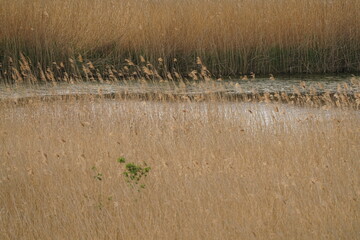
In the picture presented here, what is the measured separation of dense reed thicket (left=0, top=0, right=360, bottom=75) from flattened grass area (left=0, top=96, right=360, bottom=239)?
4380mm

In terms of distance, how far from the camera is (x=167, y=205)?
381 centimetres

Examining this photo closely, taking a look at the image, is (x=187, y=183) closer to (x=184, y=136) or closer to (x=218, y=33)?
(x=184, y=136)

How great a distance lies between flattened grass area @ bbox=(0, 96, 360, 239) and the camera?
3.46m

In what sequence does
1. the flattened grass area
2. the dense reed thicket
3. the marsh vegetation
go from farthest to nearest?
the dense reed thicket
the marsh vegetation
the flattened grass area

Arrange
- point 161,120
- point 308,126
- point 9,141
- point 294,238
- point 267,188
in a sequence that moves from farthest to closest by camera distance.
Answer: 1. point 161,120
2. point 308,126
3. point 9,141
4. point 267,188
5. point 294,238

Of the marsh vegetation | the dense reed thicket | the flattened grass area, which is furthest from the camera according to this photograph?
the dense reed thicket

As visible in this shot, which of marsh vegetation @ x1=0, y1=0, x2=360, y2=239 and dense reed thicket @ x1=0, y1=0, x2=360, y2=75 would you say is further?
dense reed thicket @ x1=0, y1=0, x2=360, y2=75

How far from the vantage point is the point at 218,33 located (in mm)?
10461

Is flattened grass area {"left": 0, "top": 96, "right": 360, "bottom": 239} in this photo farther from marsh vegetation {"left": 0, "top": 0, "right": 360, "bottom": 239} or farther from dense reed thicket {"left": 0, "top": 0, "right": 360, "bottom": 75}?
dense reed thicket {"left": 0, "top": 0, "right": 360, "bottom": 75}

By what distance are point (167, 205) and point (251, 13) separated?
23.9 ft

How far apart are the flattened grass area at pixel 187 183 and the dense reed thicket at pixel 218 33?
438 centimetres

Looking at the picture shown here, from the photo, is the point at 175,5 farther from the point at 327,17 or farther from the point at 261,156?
the point at 261,156

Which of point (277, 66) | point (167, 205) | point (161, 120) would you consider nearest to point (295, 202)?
point (167, 205)

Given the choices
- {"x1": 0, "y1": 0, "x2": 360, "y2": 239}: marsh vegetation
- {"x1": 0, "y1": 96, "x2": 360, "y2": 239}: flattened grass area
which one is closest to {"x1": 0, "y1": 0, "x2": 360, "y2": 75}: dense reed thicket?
{"x1": 0, "y1": 0, "x2": 360, "y2": 239}: marsh vegetation
